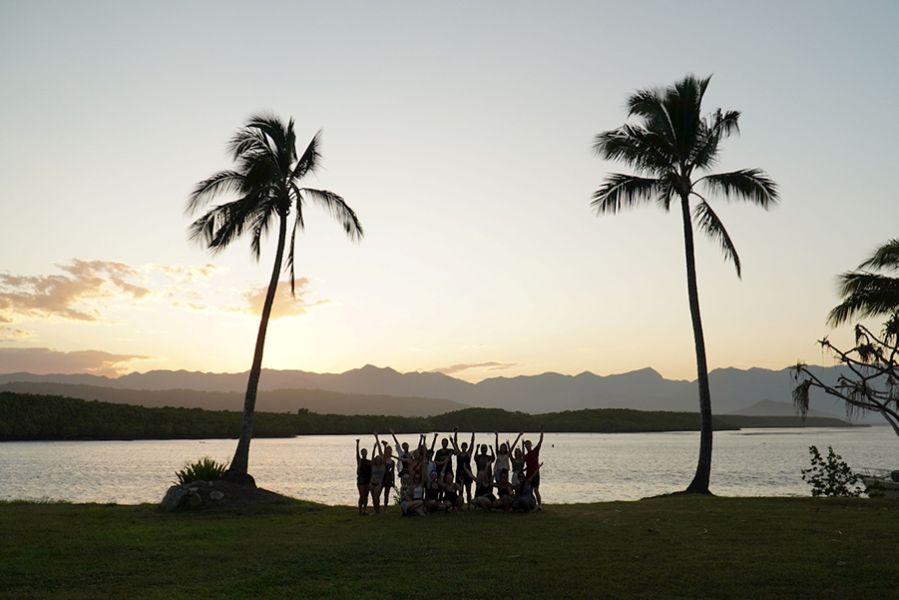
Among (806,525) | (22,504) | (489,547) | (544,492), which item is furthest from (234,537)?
(544,492)

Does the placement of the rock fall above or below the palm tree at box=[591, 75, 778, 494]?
below

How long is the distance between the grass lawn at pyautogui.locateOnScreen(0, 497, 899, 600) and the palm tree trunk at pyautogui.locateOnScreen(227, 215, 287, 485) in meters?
3.33

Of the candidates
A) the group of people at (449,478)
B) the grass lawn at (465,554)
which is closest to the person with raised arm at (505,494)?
the group of people at (449,478)

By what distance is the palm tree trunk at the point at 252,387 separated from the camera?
2466cm

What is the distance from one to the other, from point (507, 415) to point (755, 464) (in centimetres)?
9698

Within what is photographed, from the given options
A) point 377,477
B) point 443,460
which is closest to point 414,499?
point 443,460

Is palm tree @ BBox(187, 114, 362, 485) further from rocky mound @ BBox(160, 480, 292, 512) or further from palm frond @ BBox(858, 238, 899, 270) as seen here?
palm frond @ BBox(858, 238, 899, 270)

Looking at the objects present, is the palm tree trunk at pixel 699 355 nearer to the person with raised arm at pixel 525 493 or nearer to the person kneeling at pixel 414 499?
the person with raised arm at pixel 525 493

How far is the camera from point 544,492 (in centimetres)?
3859

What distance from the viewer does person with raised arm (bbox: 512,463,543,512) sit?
20562mm

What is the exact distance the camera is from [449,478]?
20.6 m

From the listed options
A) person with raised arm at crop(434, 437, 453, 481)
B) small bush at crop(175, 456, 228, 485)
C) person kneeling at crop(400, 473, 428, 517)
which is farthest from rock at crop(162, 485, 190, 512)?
person with raised arm at crop(434, 437, 453, 481)

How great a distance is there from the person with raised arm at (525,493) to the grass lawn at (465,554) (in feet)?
1.69

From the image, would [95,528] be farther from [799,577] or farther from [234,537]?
[799,577]
